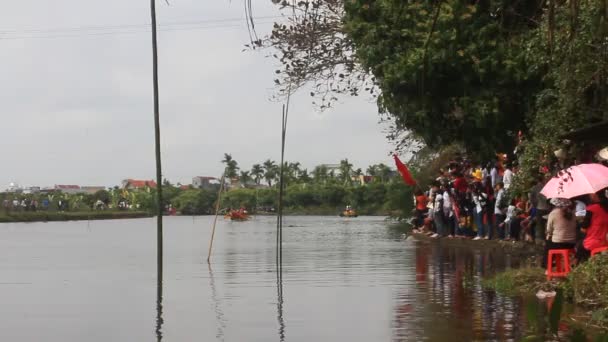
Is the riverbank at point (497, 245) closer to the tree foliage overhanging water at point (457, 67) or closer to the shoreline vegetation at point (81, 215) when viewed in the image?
the tree foliage overhanging water at point (457, 67)

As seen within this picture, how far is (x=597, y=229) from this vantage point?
15742 mm

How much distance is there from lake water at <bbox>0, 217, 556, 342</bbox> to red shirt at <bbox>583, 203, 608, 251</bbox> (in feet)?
5.03

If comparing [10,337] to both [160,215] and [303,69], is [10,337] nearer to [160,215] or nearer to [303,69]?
[160,215]

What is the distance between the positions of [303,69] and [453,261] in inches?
251

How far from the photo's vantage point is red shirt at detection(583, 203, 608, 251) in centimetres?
1571

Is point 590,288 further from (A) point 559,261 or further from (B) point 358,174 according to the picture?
(B) point 358,174

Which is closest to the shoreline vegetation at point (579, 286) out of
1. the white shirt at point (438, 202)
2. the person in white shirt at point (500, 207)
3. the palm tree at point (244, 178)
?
the person in white shirt at point (500, 207)

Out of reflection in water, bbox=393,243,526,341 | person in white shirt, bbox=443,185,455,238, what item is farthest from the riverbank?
reflection in water, bbox=393,243,526,341

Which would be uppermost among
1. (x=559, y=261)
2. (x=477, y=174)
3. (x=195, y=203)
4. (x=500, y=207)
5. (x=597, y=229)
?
(x=195, y=203)

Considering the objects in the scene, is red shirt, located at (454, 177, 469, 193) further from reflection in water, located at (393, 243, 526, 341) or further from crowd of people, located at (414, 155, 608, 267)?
reflection in water, located at (393, 243, 526, 341)

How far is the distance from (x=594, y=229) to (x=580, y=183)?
0.85m

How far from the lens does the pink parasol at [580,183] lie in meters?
16.2

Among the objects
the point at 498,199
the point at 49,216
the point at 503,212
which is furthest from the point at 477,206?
the point at 49,216

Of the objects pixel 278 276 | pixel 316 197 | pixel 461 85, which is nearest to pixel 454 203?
pixel 461 85
